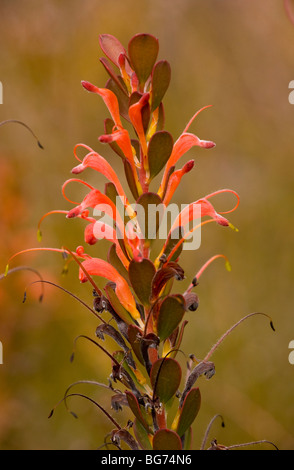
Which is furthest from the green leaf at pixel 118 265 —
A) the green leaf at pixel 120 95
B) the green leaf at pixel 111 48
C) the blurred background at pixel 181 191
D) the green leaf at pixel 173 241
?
the blurred background at pixel 181 191

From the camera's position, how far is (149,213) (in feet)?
3.84

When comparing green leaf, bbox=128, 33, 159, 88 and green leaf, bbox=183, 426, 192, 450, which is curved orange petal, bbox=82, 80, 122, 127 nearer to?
green leaf, bbox=128, 33, 159, 88

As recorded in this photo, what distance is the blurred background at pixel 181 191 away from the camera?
2559mm

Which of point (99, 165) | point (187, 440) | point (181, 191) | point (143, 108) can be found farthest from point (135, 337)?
point (181, 191)

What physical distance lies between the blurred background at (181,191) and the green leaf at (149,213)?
4.68 ft

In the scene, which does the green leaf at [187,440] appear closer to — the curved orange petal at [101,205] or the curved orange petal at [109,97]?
the curved orange petal at [101,205]

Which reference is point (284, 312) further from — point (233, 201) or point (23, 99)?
point (23, 99)

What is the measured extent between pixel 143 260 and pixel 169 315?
134 millimetres

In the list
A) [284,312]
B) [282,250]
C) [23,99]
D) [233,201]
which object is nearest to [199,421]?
[284,312]

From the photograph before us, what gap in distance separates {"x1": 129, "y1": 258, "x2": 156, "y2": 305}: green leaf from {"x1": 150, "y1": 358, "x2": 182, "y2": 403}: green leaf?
15 cm

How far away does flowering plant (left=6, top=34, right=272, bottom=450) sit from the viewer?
3.77 feet

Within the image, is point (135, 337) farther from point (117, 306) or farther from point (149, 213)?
point (149, 213)

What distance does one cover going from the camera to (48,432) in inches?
101

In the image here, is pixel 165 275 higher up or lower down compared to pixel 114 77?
lower down
